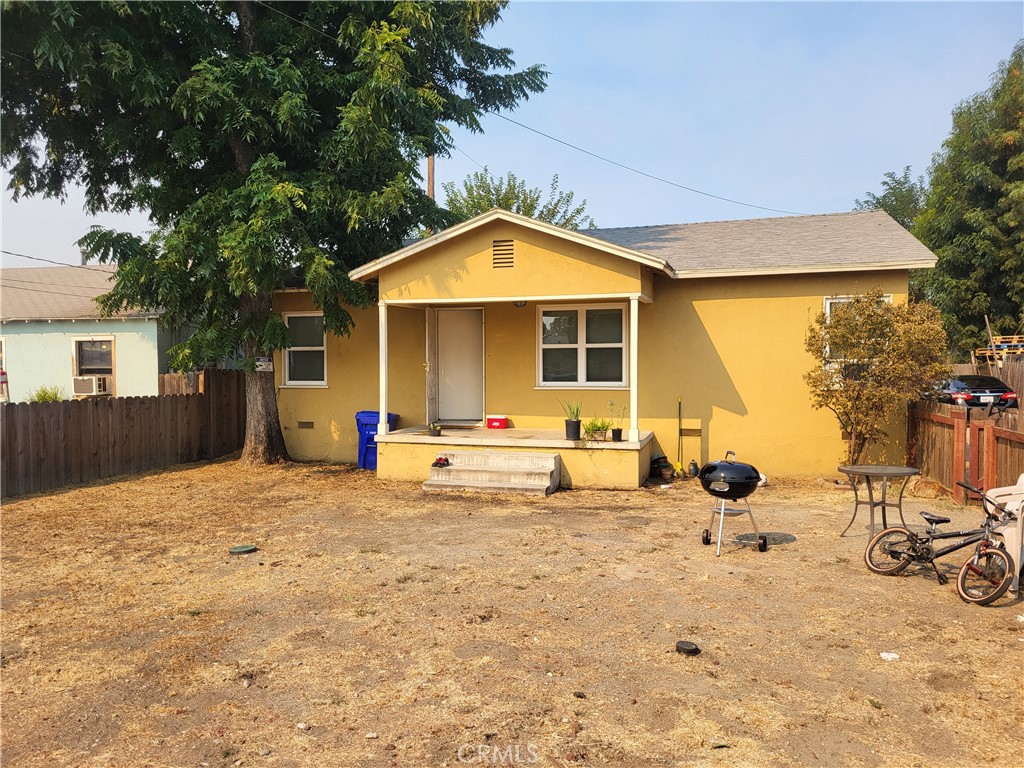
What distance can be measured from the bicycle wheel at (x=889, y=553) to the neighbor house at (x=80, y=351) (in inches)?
659

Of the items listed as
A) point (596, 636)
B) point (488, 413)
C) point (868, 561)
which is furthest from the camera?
point (488, 413)

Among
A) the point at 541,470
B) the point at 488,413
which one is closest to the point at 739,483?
the point at 541,470

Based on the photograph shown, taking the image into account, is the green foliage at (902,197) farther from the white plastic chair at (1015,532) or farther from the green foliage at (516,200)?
the white plastic chair at (1015,532)

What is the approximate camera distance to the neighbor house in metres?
17.6

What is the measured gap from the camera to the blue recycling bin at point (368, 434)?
40.7 ft

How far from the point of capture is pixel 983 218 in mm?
24234

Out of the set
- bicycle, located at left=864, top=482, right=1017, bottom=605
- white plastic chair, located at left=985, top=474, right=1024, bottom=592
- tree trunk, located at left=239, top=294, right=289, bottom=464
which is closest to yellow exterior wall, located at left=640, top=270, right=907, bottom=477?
bicycle, located at left=864, top=482, right=1017, bottom=605

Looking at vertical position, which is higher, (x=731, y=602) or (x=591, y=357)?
(x=591, y=357)

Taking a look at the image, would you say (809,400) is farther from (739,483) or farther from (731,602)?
(731,602)

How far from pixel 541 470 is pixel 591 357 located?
9.19ft

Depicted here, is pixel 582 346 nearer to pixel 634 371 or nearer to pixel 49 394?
pixel 634 371

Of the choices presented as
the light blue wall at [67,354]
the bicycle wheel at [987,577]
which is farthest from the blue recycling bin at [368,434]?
the bicycle wheel at [987,577]

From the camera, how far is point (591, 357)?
1205 centimetres

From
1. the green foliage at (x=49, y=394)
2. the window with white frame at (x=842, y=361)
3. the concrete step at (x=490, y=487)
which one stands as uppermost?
the window with white frame at (x=842, y=361)
